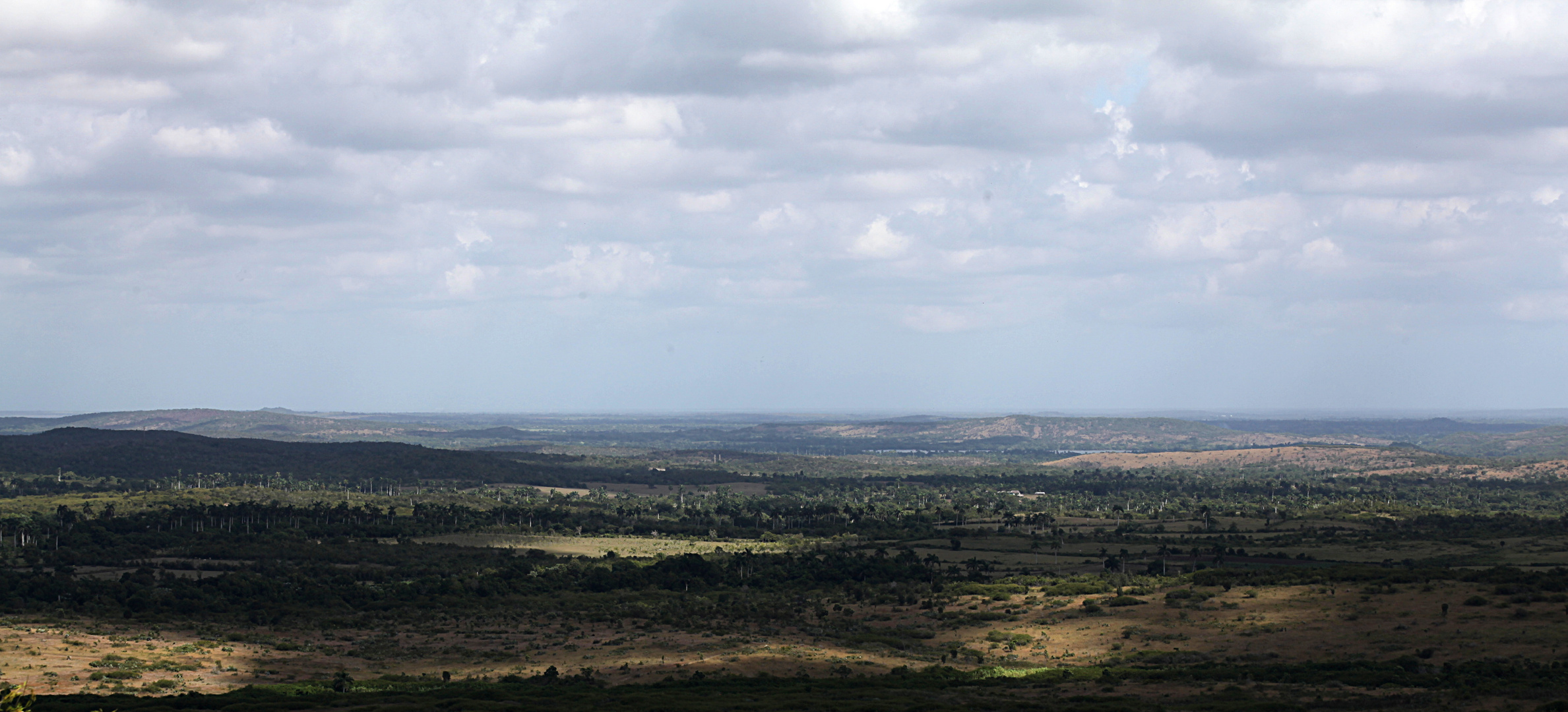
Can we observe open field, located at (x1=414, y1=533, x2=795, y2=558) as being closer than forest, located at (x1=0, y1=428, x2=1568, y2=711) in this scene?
No

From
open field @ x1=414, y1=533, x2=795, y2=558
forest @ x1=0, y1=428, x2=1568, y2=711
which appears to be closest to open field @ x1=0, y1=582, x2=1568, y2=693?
forest @ x1=0, y1=428, x2=1568, y2=711

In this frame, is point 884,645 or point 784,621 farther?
point 784,621

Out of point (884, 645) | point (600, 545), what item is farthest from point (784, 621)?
point (600, 545)

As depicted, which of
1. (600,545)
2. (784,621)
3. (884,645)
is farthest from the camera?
(600,545)

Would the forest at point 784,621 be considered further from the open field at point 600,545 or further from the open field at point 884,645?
the open field at point 600,545

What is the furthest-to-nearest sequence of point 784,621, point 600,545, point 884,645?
1. point 600,545
2. point 784,621
3. point 884,645

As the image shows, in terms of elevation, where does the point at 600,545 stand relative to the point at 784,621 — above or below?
below

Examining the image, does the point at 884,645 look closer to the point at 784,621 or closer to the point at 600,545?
the point at 784,621

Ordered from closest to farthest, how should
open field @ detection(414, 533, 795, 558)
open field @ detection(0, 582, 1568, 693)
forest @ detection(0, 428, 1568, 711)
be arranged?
forest @ detection(0, 428, 1568, 711) → open field @ detection(0, 582, 1568, 693) → open field @ detection(414, 533, 795, 558)

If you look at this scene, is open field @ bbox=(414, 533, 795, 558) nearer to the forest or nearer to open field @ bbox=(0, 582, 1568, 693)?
the forest

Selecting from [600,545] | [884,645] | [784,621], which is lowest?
[600,545]

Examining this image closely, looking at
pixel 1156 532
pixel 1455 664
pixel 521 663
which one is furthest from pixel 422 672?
pixel 1156 532
